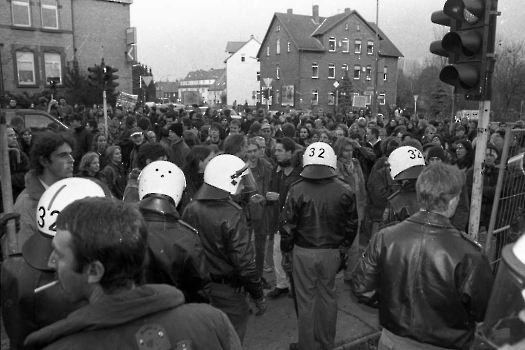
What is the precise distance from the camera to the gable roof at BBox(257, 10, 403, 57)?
52.0 metres

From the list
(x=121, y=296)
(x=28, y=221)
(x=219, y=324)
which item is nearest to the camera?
(x=121, y=296)

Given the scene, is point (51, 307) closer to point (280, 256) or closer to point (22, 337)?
point (22, 337)

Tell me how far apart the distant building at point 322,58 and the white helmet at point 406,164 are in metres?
47.8

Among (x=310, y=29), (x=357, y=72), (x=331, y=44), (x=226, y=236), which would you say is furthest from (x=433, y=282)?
(x=310, y=29)

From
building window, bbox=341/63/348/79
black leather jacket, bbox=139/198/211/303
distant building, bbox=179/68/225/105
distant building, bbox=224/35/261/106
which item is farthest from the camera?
distant building, bbox=179/68/225/105

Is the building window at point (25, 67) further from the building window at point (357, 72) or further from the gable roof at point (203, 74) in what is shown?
the gable roof at point (203, 74)

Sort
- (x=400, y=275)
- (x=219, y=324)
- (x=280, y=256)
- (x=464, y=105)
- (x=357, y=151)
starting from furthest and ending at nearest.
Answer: (x=464, y=105) → (x=357, y=151) → (x=280, y=256) → (x=400, y=275) → (x=219, y=324)

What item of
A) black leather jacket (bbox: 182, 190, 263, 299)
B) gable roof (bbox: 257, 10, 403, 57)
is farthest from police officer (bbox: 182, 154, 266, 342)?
gable roof (bbox: 257, 10, 403, 57)

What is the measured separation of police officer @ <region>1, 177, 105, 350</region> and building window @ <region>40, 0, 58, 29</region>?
105 ft

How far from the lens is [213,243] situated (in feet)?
11.3

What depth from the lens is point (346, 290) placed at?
19.9ft

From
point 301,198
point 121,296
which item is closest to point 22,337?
point 121,296

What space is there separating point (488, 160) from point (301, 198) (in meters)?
3.42

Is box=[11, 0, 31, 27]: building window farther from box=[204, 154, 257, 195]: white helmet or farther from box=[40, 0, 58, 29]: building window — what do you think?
box=[204, 154, 257, 195]: white helmet
